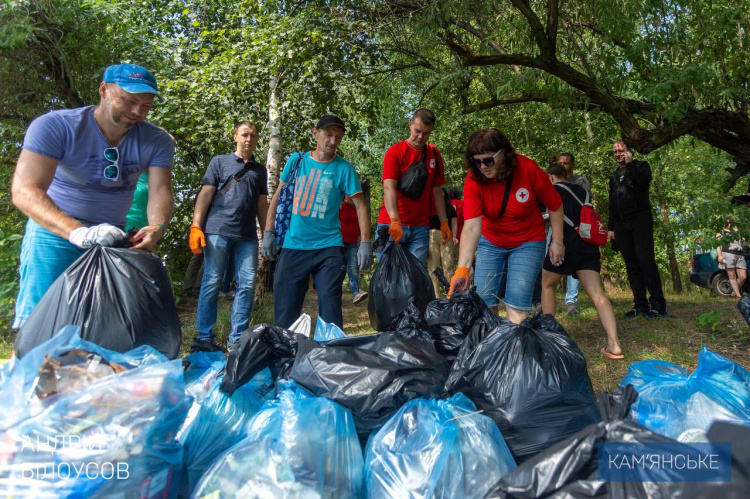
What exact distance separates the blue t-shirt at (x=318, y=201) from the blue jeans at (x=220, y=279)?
0.65 metres

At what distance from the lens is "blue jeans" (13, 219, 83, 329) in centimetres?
222

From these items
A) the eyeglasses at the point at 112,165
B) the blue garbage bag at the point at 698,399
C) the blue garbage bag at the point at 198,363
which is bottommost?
the blue garbage bag at the point at 198,363

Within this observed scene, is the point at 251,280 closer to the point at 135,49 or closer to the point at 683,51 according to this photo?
the point at 683,51

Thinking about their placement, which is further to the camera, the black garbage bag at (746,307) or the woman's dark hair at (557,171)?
the woman's dark hair at (557,171)

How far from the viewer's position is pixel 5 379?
1637 mm

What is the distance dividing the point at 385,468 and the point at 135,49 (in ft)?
23.1

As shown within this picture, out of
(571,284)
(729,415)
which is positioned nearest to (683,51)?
(571,284)

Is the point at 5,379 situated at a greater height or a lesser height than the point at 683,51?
lesser

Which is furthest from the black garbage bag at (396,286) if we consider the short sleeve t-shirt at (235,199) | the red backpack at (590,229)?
the red backpack at (590,229)

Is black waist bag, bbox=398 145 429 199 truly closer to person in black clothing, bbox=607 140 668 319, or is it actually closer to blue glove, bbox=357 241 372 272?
blue glove, bbox=357 241 372 272

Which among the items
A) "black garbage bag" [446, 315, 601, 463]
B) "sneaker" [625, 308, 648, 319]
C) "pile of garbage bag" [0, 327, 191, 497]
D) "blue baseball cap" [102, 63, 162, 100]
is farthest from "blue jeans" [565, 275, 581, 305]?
"pile of garbage bag" [0, 327, 191, 497]

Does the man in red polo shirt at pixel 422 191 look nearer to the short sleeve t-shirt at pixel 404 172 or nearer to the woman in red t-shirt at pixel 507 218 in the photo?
the short sleeve t-shirt at pixel 404 172

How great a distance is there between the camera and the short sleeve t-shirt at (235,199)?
4176mm

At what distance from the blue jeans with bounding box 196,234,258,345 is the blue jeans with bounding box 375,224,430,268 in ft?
3.45
